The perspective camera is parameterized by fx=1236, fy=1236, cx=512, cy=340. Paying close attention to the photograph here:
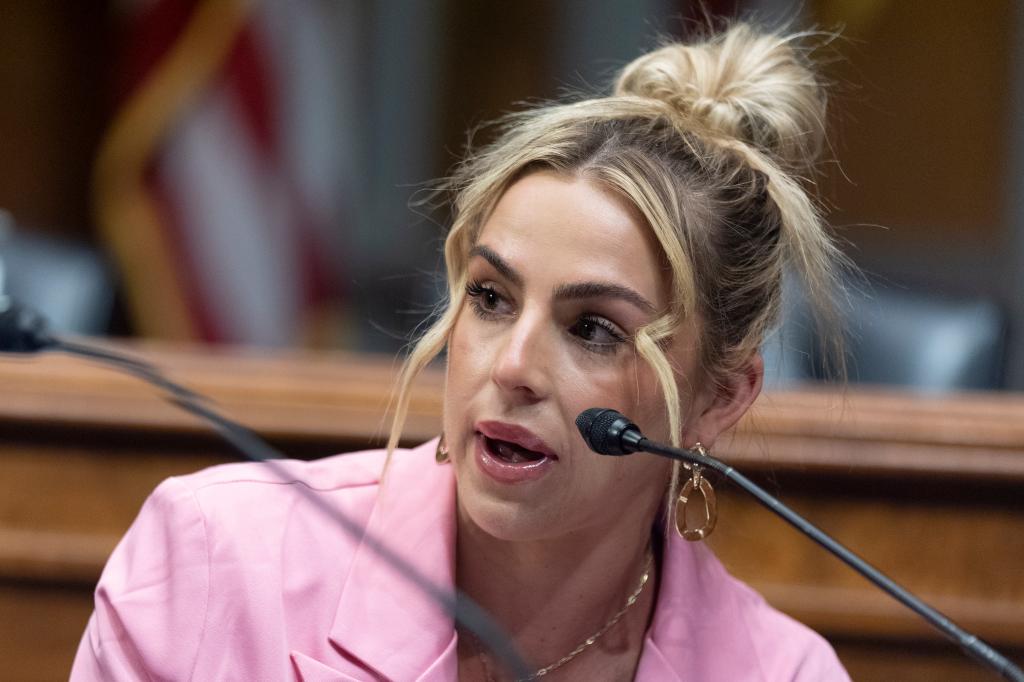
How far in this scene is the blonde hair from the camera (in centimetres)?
109

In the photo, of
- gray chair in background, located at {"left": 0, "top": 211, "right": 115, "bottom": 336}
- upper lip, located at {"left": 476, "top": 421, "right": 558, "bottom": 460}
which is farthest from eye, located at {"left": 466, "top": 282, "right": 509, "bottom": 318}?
gray chair in background, located at {"left": 0, "top": 211, "right": 115, "bottom": 336}

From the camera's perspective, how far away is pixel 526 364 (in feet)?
3.30

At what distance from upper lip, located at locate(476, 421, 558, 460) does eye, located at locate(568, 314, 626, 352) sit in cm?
9

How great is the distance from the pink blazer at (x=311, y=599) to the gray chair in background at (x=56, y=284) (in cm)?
131

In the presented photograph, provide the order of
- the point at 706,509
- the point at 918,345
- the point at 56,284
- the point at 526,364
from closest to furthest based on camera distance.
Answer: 1. the point at 526,364
2. the point at 706,509
3. the point at 918,345
4. the point at 56,284

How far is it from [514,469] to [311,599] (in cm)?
22

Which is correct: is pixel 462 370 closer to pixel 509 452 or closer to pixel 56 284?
pixel 509 452

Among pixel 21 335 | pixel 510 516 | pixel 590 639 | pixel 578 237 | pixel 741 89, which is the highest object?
pixel 741 89

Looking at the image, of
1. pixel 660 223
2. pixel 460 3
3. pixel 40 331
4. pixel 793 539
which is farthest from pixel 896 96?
pixel 40 331

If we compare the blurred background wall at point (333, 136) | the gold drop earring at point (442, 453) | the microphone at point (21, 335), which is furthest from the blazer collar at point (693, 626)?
the blurred background wall at point (333, 136)

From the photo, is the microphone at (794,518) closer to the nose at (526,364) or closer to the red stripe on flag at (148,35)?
the nose at (526,364)

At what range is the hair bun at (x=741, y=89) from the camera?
121 cm

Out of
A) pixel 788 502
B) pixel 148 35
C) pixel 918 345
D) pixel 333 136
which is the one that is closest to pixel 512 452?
pixel 788 502

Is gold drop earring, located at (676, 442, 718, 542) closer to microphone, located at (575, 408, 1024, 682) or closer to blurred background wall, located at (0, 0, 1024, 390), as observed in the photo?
microphone, located at (575, 408, 1024, 682)
